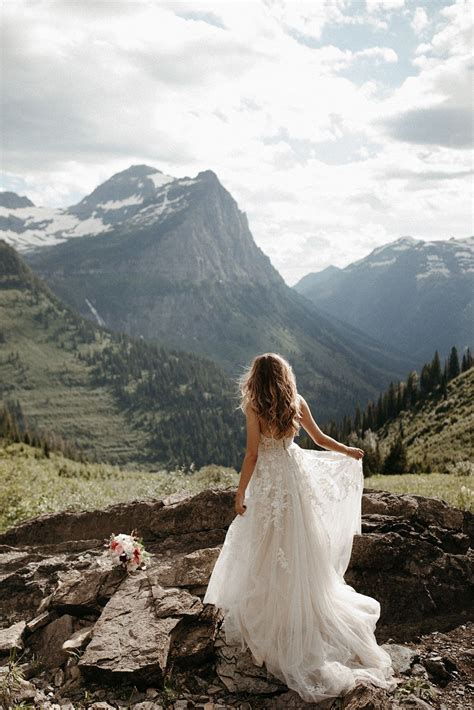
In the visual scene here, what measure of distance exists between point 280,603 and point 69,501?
475 inches

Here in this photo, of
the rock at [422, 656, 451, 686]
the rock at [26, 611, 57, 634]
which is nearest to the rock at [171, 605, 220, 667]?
the rock at [26, 611, 57, 634]

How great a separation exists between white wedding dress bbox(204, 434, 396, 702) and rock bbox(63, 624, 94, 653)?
5.89 ft

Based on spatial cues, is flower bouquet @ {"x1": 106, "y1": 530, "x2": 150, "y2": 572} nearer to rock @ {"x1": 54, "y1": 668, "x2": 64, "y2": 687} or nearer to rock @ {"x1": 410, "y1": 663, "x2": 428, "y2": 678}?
rock @ {"x1": 54, "y1": 668, "x2": 64, "y2": 687}

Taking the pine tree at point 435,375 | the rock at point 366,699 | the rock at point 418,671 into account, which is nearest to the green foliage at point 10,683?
the rock at point 366,699

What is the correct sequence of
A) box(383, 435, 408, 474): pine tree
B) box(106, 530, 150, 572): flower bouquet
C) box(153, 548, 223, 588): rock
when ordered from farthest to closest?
box(383, 435, 408, 474): pine tree
box(106, 530, 150, 572): flower bouquet
box(153, 548, 223, 588): rock

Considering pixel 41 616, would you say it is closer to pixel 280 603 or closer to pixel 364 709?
pixel 280 603

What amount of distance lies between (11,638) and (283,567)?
170 inches

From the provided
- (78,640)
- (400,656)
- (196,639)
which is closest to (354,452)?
(400,656)

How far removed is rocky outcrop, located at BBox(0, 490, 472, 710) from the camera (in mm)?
6738

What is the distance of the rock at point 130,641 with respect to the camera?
21.7ft

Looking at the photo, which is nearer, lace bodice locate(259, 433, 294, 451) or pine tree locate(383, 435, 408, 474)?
lace bodice locate(259, 433, 294, 451)

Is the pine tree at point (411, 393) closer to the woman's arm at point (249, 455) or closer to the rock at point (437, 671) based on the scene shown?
the rock at point (437, 671)

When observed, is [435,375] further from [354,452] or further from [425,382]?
[354,452]

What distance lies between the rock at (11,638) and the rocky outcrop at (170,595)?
28 millimetres
